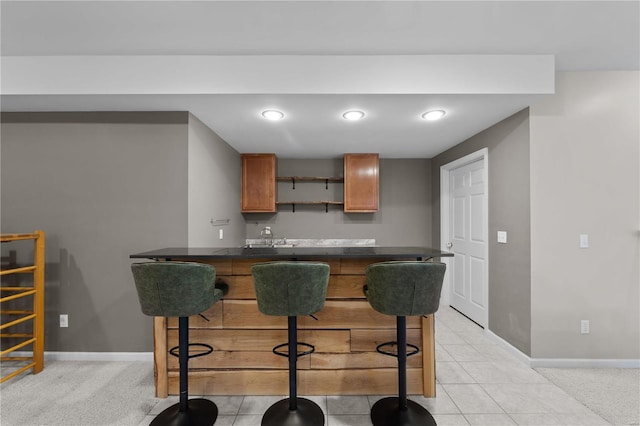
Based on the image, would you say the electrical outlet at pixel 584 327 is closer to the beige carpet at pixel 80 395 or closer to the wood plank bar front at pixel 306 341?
the wood plank bar front at pixel 306 341

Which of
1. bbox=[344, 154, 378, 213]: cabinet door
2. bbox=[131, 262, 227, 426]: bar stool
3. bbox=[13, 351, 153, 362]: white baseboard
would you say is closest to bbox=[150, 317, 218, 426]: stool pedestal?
bbox=[131, 262, 227, 426]: bar stool

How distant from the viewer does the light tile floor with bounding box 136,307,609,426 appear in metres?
1.85

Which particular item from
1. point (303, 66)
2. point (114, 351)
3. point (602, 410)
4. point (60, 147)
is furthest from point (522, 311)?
point (60, 147)

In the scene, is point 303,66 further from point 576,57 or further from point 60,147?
point 60,147

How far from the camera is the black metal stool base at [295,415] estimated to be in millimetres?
1739

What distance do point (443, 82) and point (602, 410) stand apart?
2.59 m

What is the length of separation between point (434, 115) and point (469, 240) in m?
1.79

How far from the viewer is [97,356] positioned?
2631 millimetres

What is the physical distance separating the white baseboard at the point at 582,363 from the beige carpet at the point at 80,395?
3178mm

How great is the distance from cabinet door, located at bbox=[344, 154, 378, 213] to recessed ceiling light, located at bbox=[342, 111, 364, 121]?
61.8 inches

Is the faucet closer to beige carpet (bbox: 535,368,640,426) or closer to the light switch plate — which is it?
beige carpet (bbox: 535,368,640,426)

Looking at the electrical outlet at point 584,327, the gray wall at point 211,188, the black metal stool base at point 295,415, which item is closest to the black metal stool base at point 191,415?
the black metal stool base at point 295,415

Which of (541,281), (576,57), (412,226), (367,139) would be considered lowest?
(541,281)

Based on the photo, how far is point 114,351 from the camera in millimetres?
2631
